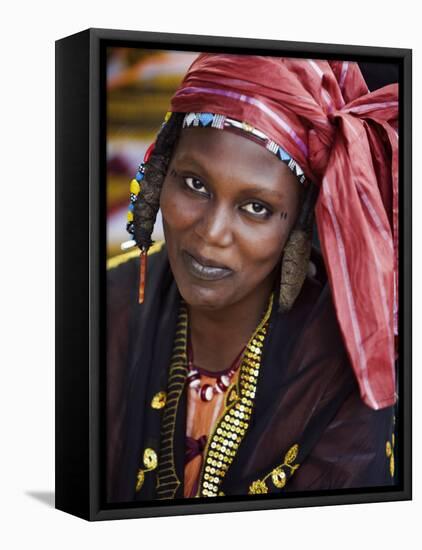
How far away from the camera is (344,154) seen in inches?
262

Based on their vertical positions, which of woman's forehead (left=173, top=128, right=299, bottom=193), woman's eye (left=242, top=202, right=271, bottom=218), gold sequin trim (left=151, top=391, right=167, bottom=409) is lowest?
gold sequin trim (left=151, top=391, right=167, bottom=409)

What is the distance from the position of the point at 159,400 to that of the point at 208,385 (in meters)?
0.22

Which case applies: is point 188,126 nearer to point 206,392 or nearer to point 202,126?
point 202,126

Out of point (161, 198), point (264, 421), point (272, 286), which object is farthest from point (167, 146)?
point (264, 421)

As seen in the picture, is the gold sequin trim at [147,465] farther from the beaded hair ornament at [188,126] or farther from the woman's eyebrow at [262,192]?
the woman's eyebrow at [262,192]

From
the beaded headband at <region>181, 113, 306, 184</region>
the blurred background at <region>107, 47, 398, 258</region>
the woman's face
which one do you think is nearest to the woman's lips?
the woman's face

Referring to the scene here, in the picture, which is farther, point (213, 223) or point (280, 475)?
point (280, 475)

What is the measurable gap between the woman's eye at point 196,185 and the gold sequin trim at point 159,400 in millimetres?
801

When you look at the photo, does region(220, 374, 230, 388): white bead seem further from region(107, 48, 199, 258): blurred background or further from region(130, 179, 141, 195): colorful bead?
region(130, 179, 141, 195): colorful bead

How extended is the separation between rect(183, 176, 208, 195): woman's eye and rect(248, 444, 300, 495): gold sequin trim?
3.68 ft

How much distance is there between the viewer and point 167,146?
6.44 meters

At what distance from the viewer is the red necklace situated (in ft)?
21.5

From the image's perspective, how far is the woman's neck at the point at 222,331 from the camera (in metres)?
6.56

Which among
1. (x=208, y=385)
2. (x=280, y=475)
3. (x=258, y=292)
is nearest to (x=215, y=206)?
(x=258, y=292)
